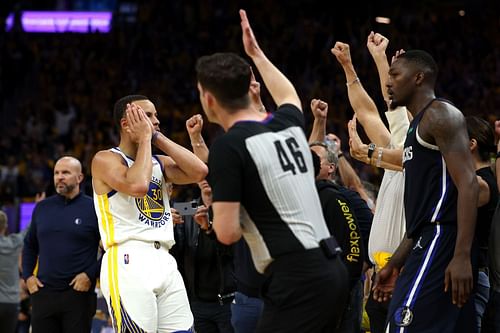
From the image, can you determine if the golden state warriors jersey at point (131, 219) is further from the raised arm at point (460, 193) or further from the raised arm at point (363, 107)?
the raised arm at point (460, 193)

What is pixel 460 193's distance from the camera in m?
4.76

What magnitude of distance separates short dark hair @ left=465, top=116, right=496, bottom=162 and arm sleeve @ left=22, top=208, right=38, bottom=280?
479cm

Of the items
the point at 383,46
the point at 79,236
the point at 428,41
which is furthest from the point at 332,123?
the point at 383,46

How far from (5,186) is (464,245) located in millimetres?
13581

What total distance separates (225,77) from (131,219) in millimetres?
2089

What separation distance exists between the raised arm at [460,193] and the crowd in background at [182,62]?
13.0 metres

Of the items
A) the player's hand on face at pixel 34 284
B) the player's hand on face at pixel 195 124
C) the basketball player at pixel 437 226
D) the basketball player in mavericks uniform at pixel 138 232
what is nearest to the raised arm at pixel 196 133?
the player's hand on face at pixel 195 124

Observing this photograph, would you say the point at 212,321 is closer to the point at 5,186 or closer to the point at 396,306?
the point at 396,306

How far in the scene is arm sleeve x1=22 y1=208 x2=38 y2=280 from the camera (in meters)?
8.79

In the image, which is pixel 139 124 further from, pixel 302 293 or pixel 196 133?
pixel 302 293

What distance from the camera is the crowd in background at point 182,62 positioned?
19.2 meters

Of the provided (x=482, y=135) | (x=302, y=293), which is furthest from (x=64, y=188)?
(x=302, y=293)

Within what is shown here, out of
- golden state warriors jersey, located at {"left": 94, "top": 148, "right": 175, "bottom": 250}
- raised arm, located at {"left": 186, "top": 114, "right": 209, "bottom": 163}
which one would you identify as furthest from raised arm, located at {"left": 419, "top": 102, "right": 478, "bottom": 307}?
raised arm, located at {"left": 186, "top": 114, "right": 209, "bottom": 163}

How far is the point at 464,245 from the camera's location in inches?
186
